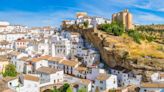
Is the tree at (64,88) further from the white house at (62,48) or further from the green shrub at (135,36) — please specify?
the green shrub at (135,36)

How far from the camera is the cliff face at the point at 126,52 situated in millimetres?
37844

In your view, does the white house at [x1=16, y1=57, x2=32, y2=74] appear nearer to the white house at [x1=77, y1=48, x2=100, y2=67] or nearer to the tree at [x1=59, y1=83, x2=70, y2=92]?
the tree at [x1=59, y1=83, x2=70, y2=92]

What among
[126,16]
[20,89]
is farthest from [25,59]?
[126,16]

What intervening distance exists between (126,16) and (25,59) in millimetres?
25601

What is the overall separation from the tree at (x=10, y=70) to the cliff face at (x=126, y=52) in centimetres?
1457

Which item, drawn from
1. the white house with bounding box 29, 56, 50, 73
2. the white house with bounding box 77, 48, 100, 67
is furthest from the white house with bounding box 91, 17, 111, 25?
the white house with bounding box 29, 56, 50, 73

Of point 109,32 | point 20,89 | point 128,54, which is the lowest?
point 20,89

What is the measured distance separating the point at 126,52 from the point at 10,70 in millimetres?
17284

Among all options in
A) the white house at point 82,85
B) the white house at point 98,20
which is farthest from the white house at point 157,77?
the white house at point 98,20

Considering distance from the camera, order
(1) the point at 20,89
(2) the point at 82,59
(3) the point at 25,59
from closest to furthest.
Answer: (1) the point at 20,89 → (3) the point at 25,59 → (2) the point at 82,59

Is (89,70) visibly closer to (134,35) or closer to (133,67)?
(133,67)

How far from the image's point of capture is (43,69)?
1447 inches

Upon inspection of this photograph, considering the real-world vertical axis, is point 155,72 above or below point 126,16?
below

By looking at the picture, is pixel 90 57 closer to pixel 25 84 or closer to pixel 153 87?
pixel 25 84
